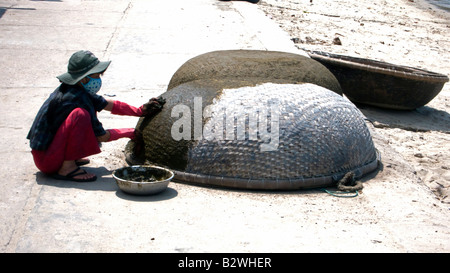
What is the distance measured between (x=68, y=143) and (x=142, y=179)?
2.09 ft

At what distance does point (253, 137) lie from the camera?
435 cm

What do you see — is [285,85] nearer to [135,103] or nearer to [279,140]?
[279,140]

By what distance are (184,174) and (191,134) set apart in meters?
0.33

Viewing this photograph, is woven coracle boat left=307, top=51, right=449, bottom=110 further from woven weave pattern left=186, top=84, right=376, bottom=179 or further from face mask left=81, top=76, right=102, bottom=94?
face mask left=81, top=76, right=102, bottom=94

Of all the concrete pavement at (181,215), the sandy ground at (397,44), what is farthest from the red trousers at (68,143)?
the sandy ground at (397,44)

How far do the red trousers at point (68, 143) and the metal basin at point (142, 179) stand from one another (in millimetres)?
363

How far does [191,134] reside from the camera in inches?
175

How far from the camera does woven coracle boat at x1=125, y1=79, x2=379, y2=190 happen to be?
4.34 m

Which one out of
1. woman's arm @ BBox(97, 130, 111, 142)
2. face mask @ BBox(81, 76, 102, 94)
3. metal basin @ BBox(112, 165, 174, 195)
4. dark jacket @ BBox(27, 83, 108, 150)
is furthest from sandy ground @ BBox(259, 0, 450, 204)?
dark jacket @ BBox(27, 83, 108, 150)

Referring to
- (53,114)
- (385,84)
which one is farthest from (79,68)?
(385,84)

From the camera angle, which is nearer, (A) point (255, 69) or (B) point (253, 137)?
(B) point (253, 137)

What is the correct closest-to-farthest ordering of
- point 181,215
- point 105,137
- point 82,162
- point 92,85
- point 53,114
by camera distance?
point 181,215 → point 53,114 → point 92,85 → point 105,137 → point 82,162

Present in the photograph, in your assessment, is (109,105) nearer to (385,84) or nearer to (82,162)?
(82,162)

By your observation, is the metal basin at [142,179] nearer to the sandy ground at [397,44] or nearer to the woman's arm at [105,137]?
the woman's arm at [105,137]
